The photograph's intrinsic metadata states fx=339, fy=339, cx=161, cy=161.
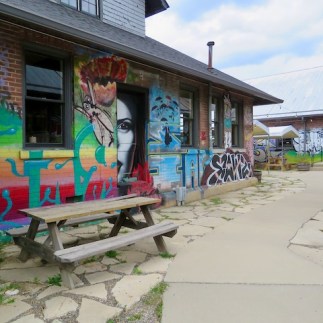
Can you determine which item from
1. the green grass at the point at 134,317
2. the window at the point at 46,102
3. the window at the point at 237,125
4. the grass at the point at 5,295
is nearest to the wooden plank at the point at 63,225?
the grass at the point at 5,295

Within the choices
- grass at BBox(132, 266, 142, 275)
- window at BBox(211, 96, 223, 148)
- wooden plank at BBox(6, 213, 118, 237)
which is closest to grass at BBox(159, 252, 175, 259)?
grass at BBox(132, 266, 142, 275)

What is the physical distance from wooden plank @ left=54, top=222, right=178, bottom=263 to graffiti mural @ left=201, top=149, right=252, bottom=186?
5.54 meters

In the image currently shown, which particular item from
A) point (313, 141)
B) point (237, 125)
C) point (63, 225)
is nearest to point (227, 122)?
point (237, 125)

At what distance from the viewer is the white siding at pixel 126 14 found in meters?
9.27

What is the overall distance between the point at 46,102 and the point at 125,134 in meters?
2.26

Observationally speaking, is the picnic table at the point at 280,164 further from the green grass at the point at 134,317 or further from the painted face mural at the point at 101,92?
the green grass at the point at 134,317

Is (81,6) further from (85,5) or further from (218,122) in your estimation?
(218,122)

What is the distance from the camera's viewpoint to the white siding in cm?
927

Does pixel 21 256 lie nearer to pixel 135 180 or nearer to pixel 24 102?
pixel 24 102

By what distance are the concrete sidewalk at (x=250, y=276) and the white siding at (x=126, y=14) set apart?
6550 mm

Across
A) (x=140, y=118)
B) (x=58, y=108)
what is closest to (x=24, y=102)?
(x=58, y=108)

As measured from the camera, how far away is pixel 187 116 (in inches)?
374

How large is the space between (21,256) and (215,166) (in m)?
7.06

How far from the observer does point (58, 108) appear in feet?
19.8
